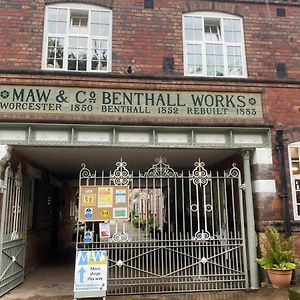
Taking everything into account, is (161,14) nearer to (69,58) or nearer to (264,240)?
(69,58)

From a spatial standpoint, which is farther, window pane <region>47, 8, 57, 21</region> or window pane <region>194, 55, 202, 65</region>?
window pane <region>194, 55, 202, 65</region>

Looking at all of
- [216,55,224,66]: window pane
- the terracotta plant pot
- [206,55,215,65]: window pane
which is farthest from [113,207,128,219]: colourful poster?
[216,55,224,66]: window pane

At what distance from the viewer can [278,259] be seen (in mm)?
7055

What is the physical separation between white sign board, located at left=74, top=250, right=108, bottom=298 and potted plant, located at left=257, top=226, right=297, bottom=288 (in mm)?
3397

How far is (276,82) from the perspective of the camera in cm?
855

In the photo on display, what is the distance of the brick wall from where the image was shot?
8.25 meters

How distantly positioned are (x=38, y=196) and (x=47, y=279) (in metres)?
2.75

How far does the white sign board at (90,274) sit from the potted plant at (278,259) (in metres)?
3.40

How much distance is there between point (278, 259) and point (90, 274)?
3.97 m

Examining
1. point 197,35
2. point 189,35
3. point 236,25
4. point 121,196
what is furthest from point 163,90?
point 236,25

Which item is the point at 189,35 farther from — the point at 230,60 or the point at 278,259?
the point at 278,259

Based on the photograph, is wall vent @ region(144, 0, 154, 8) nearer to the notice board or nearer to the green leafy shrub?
the notice board

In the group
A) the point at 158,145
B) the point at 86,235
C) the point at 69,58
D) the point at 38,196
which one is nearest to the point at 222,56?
the point at 158,145

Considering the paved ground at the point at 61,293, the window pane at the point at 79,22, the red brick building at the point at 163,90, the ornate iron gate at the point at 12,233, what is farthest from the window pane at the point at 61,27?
the paved ground at the point at 61,293
